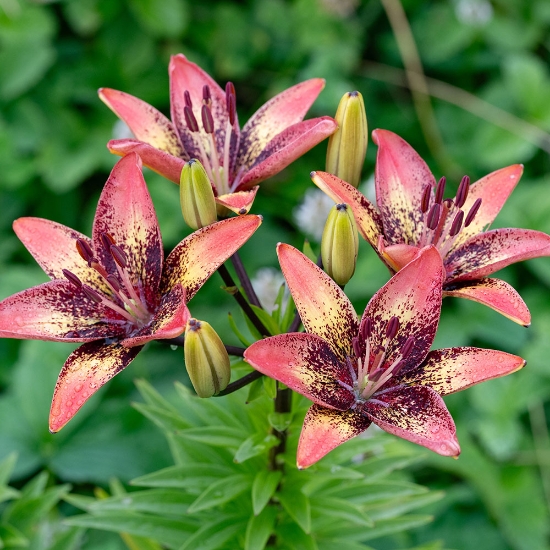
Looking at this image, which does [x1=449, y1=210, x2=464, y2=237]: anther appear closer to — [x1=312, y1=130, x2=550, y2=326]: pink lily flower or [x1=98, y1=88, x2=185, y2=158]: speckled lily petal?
[x1=312, y1=130, x2=550, y2=326]: pink lily flower

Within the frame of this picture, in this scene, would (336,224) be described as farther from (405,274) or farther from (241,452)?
(241,452)

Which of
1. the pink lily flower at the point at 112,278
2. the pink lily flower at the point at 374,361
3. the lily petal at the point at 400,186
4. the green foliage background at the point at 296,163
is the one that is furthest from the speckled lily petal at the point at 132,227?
the green foliage background at the point at 296,163

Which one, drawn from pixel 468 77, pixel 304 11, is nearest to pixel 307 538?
pixel 304 11

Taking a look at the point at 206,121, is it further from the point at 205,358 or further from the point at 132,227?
the point at 205,358

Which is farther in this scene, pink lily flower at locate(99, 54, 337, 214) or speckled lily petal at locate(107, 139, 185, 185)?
pink lily flower at locate(99, 54, 337, 214)

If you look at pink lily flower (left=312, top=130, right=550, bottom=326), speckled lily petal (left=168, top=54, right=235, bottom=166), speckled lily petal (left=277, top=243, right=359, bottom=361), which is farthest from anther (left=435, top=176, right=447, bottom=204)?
speckled lily petal (left=168, top=54, right=235, bottom=166)
